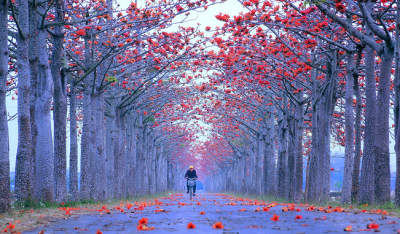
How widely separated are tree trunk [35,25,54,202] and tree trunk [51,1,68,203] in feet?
3.10

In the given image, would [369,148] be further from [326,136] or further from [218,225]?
[218,225]

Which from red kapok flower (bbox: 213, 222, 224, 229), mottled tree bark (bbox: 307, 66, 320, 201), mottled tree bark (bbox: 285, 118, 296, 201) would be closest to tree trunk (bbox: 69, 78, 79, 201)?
mottled tree bark (bbox: 307, 66, 320, 201)

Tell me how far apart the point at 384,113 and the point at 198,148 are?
5658 cm

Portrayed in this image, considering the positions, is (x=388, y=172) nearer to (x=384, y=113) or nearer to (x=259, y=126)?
(x=384, y=113)

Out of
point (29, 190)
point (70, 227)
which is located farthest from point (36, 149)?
point (70, 227)

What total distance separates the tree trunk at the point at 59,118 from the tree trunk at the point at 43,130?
0.95 m

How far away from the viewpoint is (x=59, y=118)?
14531 mm

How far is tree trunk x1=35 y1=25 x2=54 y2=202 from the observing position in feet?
43.1

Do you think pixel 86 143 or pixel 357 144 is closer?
pixel 357 144

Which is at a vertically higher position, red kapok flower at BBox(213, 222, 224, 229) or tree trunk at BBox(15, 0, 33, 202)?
tree trunk at BBox(15, 0, 33, 202)

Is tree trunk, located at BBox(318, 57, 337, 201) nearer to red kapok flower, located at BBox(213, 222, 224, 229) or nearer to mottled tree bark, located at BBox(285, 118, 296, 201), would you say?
mottled tree bark, located at BBox(285, 118, 296, 201)

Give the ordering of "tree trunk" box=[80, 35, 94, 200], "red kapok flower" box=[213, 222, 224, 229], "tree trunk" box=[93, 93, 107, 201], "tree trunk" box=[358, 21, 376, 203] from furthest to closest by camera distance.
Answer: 1. "tree trunk" box=[93, 93, 107, 201]
2. "tree trunk" box=[80, 35, 94, 200]
3. "tree trunk" box=[358, 21, 376, 203]
4. "red kapok flower" box=[213, 222, 224, 229]

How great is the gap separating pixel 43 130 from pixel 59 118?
1.43 meters

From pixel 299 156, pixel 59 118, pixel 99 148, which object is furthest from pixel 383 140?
pixel 99 148
